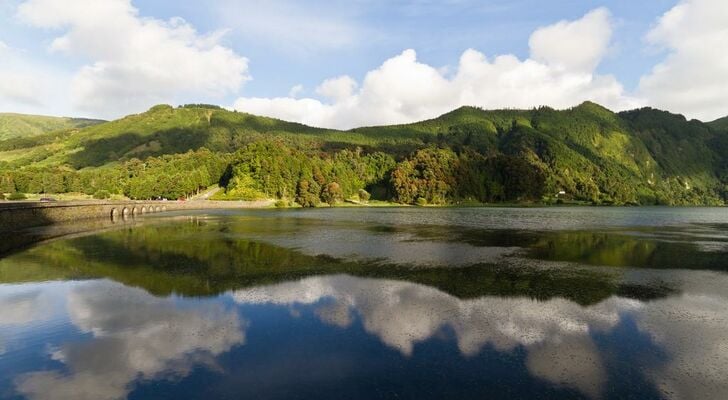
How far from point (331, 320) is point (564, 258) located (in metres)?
30.6

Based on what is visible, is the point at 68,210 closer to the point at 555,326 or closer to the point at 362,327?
the point at 362,327

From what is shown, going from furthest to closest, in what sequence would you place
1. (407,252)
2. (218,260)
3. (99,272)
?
(407,252)
(218,260)
(99,272)

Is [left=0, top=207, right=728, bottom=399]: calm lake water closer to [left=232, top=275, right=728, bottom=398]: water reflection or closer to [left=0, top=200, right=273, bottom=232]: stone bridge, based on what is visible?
[left=232, top=275, right=728, bottom=398]: water reflection

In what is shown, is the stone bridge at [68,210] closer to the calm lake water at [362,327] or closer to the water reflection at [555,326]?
the calm lake water at [362,327]

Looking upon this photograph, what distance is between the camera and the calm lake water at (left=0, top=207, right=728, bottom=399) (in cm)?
1509

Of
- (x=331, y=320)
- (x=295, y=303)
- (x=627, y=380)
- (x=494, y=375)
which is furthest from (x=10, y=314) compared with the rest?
(x=627, y=380)

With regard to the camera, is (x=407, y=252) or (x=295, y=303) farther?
(x=407, y=252)

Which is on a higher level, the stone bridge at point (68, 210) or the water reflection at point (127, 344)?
the stone bridge at point (68, 210)

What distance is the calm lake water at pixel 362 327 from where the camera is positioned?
15.1 metres

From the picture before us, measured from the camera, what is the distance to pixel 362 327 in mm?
21297

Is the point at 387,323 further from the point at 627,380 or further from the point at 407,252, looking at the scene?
the point at 407,252

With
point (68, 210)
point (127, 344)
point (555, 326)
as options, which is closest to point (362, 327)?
point (555, 326)

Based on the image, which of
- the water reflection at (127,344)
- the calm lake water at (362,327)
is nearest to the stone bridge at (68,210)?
the calm lake water at (362,327)

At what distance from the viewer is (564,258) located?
4300cm
